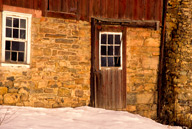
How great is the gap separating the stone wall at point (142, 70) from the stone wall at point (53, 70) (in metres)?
1.69

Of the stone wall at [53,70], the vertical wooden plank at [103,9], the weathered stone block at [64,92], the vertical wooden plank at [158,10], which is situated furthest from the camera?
the vertical wooden plank at [158,10]

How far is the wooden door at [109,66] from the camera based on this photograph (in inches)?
425

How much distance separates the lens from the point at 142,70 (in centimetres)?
1137

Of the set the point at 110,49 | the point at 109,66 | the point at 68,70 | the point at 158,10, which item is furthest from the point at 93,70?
the point at 158,10

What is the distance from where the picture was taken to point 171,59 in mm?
11609

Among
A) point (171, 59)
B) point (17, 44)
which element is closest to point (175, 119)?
point (171, 59)

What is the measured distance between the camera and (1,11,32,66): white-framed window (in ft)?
30.8

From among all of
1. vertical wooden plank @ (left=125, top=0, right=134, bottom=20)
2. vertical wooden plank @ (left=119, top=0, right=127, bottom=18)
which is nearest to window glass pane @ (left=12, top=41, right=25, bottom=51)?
vertical wooden plank @ (left=119, top=0, right=127, bottom=18)

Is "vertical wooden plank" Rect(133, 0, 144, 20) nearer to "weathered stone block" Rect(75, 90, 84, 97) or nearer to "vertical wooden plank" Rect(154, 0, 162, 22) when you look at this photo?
"vertical wooden plank" Rect(154, 0, 162, 22)

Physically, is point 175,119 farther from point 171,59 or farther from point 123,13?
point 123,13

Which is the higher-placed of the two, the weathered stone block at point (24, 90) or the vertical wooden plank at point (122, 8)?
the vertical wooden plank at point (122, 8)

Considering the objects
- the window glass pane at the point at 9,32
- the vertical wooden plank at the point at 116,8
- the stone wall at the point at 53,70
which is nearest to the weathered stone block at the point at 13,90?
the stone wall at the point at 53,70

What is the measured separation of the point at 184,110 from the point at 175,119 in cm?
49

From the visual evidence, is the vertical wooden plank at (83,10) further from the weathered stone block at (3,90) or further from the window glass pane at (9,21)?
the weathered stone block at (3,90)
